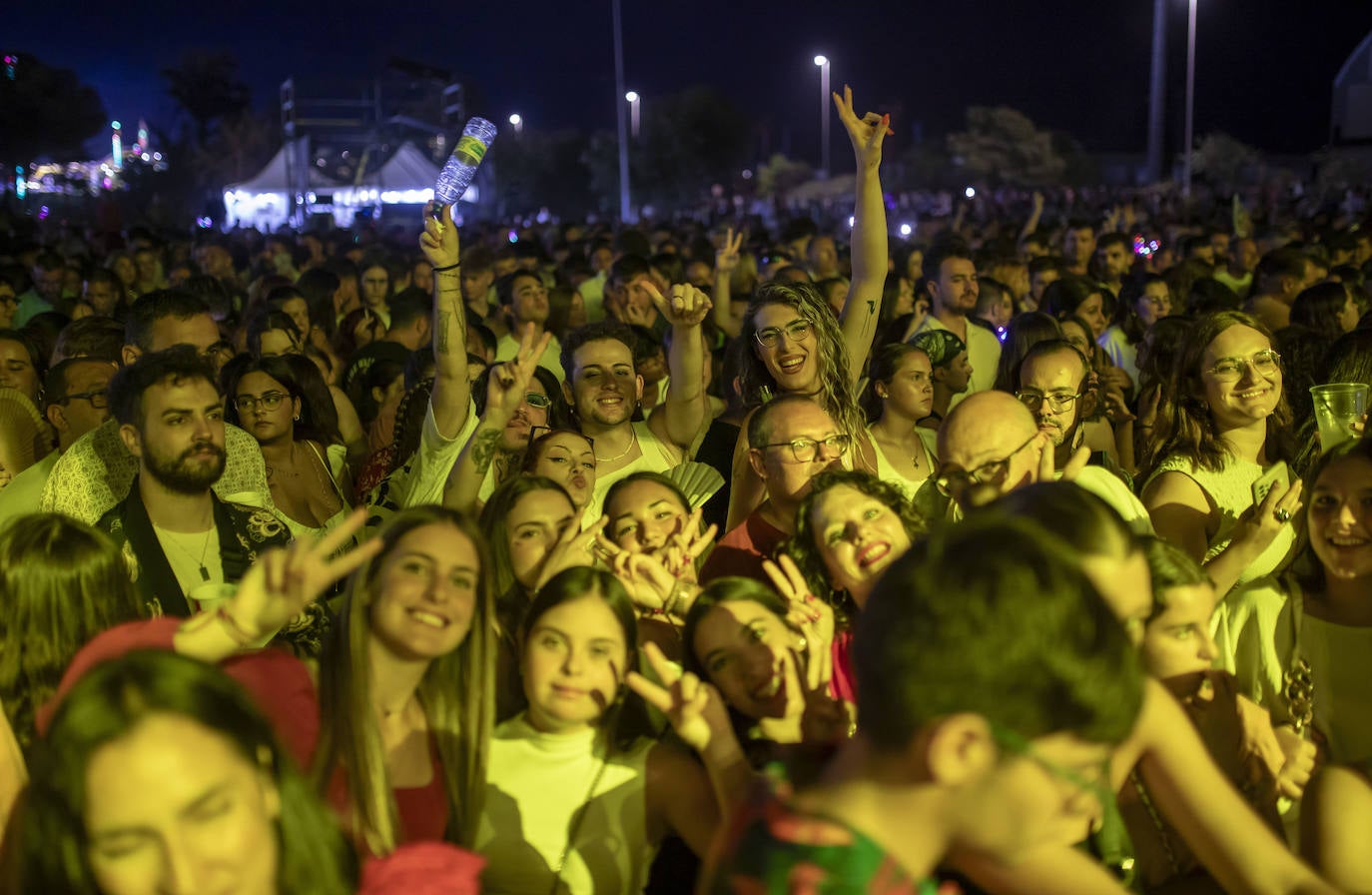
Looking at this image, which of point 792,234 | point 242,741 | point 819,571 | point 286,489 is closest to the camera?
point 242,741

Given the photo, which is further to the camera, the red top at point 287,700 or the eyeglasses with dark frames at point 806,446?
the eyeglasses with dark frames at point 806,446

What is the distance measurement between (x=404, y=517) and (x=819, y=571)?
3.72 feet

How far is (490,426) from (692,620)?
1.24 m

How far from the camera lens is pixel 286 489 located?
5.09 m

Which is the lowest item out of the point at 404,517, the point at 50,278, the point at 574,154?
the point at 404,517

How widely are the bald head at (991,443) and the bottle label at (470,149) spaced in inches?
104

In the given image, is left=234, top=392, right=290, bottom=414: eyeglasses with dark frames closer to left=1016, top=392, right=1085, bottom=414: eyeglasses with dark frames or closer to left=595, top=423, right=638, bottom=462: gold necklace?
left=595, top=423, right=638, bottom=462: gold necklace

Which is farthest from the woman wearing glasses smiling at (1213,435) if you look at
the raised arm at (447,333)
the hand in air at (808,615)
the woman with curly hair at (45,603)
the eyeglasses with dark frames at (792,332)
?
the woman with curly hair at (45,603)

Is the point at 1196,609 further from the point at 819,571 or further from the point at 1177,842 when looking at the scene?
the point at 819,571

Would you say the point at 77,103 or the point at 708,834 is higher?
the point at 77,103

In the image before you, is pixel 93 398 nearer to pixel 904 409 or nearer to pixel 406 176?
pixel 904 409

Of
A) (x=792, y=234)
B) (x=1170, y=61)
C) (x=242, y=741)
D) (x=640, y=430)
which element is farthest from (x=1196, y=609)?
(x=1170, y=61)

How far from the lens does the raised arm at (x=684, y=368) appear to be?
16.0 ft

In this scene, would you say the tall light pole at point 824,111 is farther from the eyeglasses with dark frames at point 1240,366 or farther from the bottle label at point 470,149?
the eyeglasses with dark frames at point 1240,366
